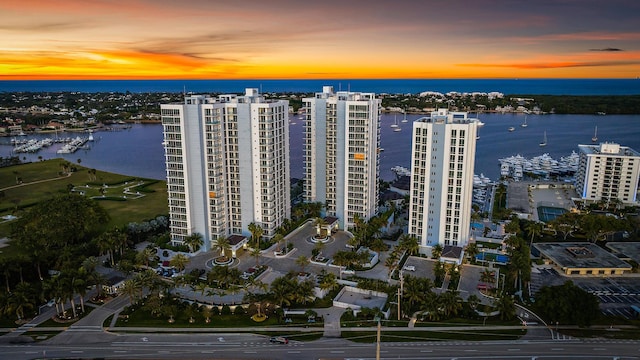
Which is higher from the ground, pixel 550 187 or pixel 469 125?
pixel 469 125

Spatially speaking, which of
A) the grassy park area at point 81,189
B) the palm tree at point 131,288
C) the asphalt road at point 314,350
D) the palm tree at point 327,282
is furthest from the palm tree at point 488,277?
the grassy park area at point 81,189

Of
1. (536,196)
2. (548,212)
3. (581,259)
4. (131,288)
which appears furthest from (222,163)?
(536,196)

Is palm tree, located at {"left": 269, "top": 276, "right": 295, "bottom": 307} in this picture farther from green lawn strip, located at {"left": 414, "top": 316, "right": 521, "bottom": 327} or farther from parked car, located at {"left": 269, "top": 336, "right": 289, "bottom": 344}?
green lawn strip, located at {"left": 414, "top": 316, "right": 521, "bottom": 327}

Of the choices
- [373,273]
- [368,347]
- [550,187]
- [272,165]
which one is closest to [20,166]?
[272,165]

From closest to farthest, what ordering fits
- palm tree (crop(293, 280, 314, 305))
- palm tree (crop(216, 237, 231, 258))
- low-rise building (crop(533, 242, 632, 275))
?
1. palm tree (crop(293, 280, 314, 305))
2. low-rise building (crop(533, 242, 632, 275))
3. palm tree (crop(216, 237, 231, 258))

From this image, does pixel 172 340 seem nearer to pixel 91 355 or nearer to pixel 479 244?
pixel 91 355

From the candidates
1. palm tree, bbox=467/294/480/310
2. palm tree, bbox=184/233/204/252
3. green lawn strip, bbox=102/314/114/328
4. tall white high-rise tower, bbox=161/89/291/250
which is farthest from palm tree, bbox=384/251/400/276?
green lawn strip, bbox=102/314/114/328
